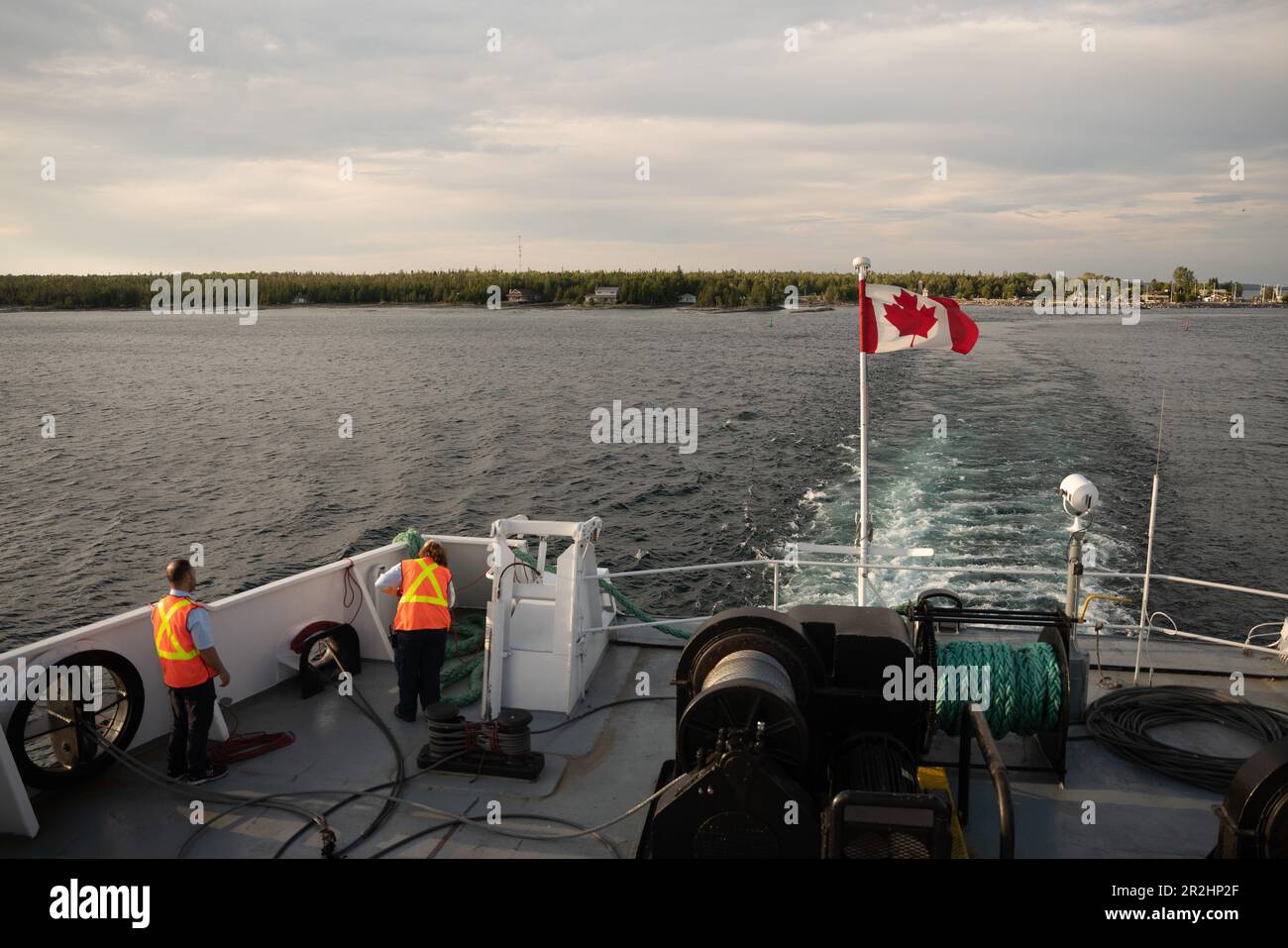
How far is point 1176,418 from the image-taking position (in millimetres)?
30672

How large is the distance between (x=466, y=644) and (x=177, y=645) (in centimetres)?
264

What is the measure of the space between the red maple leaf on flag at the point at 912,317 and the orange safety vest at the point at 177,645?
5.81 m

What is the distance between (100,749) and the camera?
18.9 ft

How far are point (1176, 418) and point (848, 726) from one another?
3091cm

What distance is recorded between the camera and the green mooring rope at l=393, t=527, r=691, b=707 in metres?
7.12

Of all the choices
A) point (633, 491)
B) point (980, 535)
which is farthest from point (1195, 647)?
point (633, 491)

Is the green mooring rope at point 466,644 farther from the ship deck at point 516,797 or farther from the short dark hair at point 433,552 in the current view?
the short dark hair at point 433,552

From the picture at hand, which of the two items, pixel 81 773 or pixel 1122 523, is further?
pixel 1122 523

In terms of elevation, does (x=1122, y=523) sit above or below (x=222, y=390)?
below

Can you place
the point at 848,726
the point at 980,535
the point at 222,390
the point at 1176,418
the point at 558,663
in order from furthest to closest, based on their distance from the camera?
the point at 222,390, the point at 1176,418, the point at 980,535, the point at 558,663, the point at 848,726

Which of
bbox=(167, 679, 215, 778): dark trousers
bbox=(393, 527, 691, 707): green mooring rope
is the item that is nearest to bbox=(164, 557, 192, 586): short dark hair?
bbox=(167, 679, 215, 778): dark trousers

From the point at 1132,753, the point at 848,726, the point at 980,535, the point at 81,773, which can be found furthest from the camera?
the point at 980,535

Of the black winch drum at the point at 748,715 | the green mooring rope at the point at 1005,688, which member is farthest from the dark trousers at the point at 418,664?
the green mooring rope at the point at 1005,688
